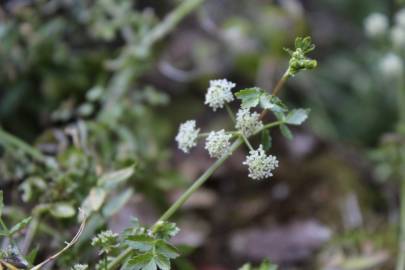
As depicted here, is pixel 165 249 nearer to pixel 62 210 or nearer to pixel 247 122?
pixel 247 122

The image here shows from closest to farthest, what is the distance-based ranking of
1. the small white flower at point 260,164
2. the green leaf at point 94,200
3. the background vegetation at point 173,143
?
the small white flower at point 260,164
the green leaf at point 94,200
the background vegetation at point 173,143

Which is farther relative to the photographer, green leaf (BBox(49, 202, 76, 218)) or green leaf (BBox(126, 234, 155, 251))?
green leaf (BBox(49, 202, 76, 218))

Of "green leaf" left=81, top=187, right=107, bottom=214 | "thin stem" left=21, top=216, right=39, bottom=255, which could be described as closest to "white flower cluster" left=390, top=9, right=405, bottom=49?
"green leaf" left=81, top=187, right=107, bottom=214

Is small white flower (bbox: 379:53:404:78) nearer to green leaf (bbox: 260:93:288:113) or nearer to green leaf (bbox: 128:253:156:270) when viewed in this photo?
green leaf (bbox: 260:93:288:113)

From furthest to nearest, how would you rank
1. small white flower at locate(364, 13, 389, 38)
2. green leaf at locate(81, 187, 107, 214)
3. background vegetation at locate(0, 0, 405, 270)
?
1. small white flower at locate(364, 13, 389, 38)
2. background vegetation at locate(0, 0, 405, 270)
3. green leaf at locate(81, 187, 107, 214)

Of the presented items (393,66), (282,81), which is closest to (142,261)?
(282,81)

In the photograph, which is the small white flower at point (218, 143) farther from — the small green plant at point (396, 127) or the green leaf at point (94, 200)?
the small green plant at point (396, 127)

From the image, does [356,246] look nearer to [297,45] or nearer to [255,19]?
[297,45]

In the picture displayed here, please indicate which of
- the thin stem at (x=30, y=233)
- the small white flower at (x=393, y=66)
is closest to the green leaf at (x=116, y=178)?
the thin stem at (x=30, y=233)
